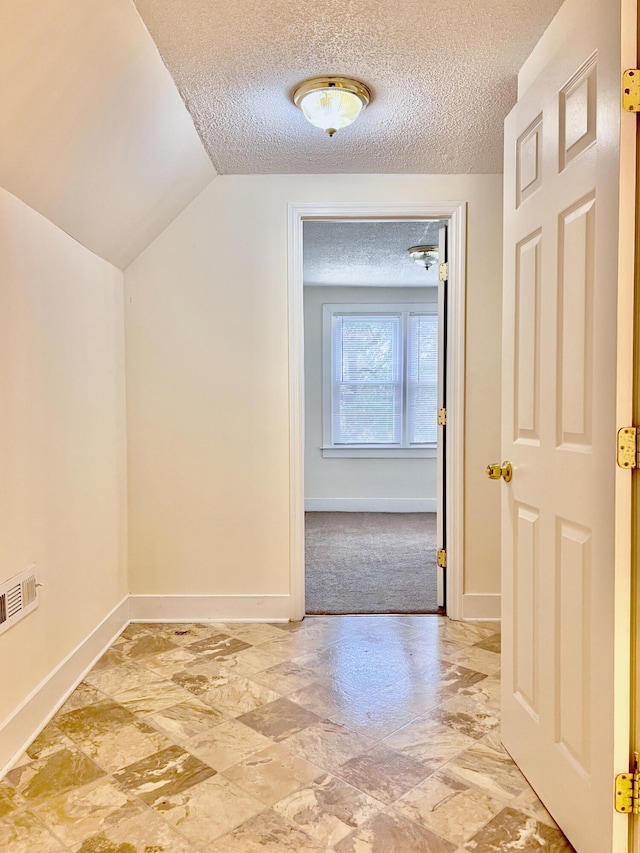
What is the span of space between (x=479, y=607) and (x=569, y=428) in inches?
75.8

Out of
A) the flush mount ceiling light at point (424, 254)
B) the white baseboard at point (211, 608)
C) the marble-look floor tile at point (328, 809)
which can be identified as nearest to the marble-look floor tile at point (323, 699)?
the marble-look floor tile at point (328, 809)

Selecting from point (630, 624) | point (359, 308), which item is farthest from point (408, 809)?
point (359, 308)

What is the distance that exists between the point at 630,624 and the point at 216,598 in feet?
7.54

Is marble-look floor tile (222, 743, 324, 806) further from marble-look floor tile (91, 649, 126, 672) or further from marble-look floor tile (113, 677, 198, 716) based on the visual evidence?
marble-look floor tile (91, 649, 126, 672)

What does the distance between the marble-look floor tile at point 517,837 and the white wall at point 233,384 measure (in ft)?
5.24

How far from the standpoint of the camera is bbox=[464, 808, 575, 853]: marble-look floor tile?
4.98ft

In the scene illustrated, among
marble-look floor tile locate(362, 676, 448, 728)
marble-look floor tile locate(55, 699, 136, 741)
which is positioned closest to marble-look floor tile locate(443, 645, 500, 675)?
marble-look floor tile locate(362, 676, 448, 728)

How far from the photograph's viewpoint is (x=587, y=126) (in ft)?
4.68

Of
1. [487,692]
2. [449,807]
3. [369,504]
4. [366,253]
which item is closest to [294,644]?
[487,692]

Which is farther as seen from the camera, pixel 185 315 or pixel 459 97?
pixel 185 315

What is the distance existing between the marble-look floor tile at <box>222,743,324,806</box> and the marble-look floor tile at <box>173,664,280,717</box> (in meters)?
0.31

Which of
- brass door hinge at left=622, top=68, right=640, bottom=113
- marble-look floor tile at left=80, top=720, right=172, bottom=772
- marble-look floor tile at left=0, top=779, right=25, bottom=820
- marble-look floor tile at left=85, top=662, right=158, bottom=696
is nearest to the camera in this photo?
brass door hinge at left=622, top=68, right=640, bottom=113

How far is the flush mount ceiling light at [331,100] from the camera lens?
2189 millimetres

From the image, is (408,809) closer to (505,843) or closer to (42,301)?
(505,843)
